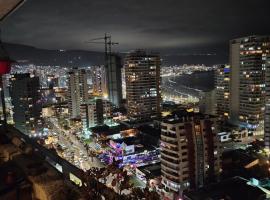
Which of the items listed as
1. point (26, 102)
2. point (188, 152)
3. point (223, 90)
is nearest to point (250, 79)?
point (223, 90)

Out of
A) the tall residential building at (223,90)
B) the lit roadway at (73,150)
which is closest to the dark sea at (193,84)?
the tall residential building at (223,90)

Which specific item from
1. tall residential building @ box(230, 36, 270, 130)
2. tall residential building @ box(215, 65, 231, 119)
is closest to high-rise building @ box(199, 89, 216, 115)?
tall residential building @ box(215, 65, 231, 119)

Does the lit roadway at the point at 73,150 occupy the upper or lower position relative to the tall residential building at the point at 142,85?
lower

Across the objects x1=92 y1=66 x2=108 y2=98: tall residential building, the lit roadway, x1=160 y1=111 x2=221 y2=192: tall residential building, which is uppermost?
x1=92 y1=66 x2=108 y2=98: tall residential building

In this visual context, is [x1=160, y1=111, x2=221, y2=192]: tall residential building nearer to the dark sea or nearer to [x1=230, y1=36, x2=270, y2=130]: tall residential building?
[x1=230, y1=36, x2=270, y2=130]: tall residential building

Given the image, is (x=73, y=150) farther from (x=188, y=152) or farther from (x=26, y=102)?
(x=188, y=152)

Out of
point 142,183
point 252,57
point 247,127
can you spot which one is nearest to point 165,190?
point 142,183

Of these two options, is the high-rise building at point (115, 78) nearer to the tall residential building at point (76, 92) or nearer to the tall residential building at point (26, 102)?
the tall residential building at point (76, 92)
